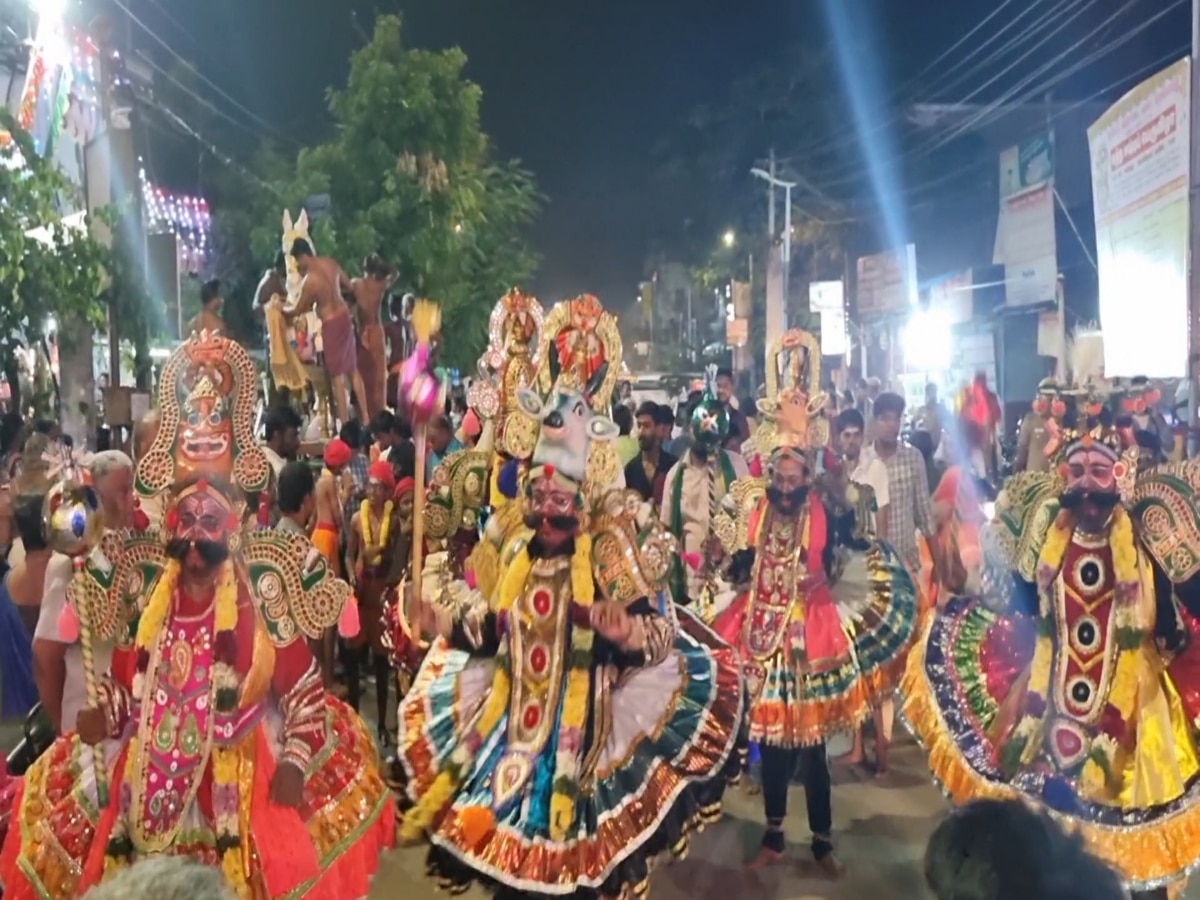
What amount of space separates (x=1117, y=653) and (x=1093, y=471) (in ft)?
2.13

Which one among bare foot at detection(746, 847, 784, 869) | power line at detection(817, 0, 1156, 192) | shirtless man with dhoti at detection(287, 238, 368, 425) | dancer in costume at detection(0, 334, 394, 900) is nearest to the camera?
dancer in costume at detection(0, 334, 394, 900)

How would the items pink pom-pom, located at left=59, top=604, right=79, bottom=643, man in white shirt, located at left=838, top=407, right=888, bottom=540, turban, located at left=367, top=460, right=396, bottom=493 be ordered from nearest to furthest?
pink pom-pom, located at left=59, top=604, right=79, bottom=643, turban, located at left=367, top=460, right=396, bottom=493, man in white shirt, located at left=838, top=407, right=888, bottom=540

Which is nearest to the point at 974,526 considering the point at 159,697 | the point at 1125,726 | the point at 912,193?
the point at 1125,726

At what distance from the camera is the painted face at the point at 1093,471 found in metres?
4.34

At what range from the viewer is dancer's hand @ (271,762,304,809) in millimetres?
3574

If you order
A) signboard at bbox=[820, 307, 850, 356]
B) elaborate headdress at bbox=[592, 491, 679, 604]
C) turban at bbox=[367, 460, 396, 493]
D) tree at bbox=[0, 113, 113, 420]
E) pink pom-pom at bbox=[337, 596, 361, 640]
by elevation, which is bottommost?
pink pom-pom at bbox=[337, 596, 361, 640]

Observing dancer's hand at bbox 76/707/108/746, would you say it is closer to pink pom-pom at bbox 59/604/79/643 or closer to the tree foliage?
pink pom-pom at bbox 59/604/79/643

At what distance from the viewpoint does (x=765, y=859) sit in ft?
18.0

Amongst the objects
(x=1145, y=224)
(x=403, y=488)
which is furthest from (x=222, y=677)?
(x=1145, y=224)

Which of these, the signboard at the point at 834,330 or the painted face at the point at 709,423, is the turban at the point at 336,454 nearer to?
the painted face at the point at 709,423

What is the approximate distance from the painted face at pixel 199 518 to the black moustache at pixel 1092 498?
9.69ft

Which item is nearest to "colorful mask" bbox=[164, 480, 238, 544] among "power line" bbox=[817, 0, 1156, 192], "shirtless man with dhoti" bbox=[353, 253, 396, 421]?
"shirtless man with dhoti" bbox=[353, 253, 396, 421]

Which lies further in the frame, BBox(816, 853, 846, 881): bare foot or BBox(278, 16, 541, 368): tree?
BBox(278, 16, 541, 368): tree

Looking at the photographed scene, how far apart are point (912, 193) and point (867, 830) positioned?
26.7 meters
